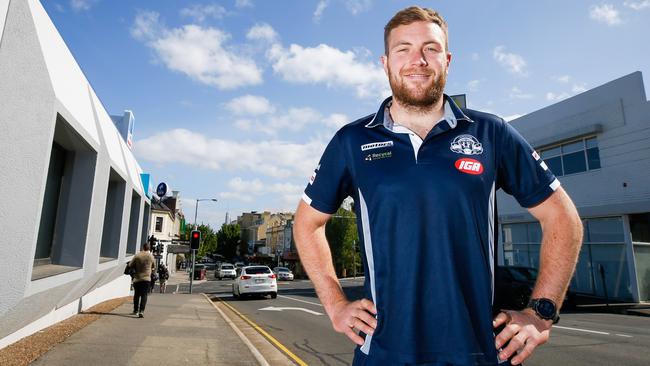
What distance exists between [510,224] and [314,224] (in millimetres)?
25405

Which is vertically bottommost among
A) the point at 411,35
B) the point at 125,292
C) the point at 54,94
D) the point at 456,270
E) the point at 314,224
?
the point at 125,292

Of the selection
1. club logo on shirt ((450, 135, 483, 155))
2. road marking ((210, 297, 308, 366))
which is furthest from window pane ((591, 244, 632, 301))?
club logo on shirt ((450, 135, 483, 155))

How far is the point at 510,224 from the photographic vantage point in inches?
966

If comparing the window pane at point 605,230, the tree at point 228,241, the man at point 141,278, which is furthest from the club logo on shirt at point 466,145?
the tree at point 228,241

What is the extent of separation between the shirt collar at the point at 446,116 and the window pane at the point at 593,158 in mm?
22153

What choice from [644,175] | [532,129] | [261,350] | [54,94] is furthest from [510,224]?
[54,94]

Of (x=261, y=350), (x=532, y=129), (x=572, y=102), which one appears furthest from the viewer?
(x=532, y=129)

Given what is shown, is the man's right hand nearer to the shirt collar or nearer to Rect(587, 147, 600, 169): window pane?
the shirt collar

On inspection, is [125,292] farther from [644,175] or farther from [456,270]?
[644,175]

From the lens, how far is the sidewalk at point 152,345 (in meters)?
5.89

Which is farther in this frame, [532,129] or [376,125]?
[532,129]

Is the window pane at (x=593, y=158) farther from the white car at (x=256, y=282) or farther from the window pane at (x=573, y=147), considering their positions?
the white car at (x=256, y=282)

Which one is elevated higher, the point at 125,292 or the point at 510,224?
the point at 510,224

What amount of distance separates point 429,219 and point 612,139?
22.3 m
